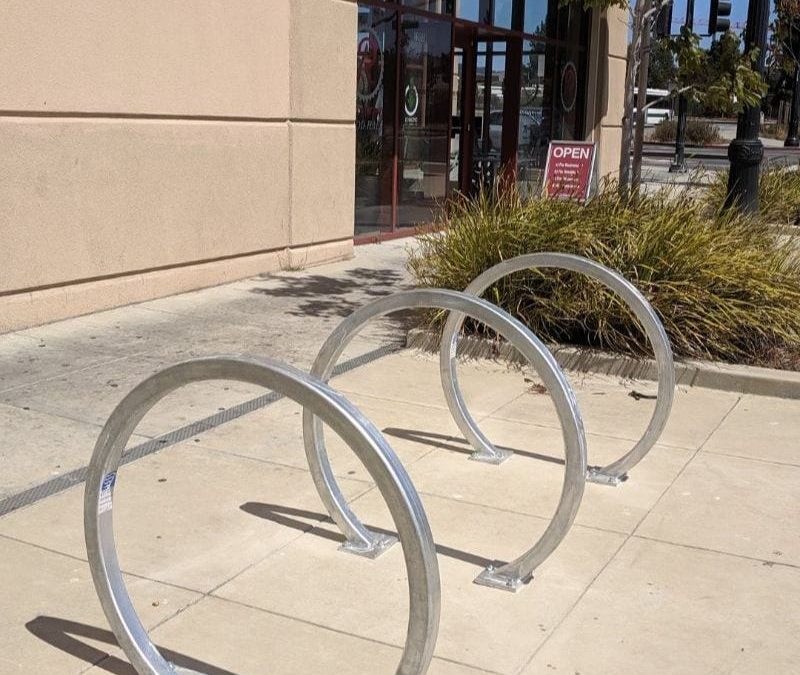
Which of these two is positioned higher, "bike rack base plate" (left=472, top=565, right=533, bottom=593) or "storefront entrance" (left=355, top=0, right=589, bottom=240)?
"storefront entrance" (left=355, top=0, right=589, bottom=240)

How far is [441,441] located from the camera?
19.4ft

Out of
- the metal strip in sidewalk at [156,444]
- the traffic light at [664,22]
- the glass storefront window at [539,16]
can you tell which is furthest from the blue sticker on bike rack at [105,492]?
the glass storefront window at [539,16]

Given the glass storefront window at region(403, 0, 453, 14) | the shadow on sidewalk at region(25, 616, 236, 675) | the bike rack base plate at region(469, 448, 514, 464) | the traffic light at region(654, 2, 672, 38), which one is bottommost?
the shadow on sidewalk at region(25, 616, 236, 675)

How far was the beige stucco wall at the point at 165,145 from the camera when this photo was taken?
774 centimetres

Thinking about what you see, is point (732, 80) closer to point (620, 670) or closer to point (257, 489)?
point (257, 489)

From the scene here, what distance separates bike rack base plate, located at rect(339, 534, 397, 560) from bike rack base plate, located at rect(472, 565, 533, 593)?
44cm

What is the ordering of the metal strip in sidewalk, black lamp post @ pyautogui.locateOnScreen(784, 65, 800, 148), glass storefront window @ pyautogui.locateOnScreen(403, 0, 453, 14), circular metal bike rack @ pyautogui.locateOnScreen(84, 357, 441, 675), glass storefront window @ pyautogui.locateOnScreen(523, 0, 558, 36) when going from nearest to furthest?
circular metal bike rack @ pyautogui.locateOnScreen(84, 357, 441, 675)
the metal strip in sidewalk
glass storefront window @ pyautogui.locateOnScreen(403, 0, 453, 14)
glass storefront window @ pyautogui.locateOnScreen(523, 0, 558, 36)
black lamp post @ pyautogui.locateOnScreen(784, 65, 800, 148)

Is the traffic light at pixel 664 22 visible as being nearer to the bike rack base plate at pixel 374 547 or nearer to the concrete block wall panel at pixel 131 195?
the concrete block wall panel at pixel 131 195

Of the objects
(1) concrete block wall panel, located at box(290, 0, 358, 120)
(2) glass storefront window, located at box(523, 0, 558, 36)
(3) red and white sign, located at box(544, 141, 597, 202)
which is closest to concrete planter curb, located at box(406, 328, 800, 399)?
(3) red and white sign, located at box(544, 141, 597, 202)

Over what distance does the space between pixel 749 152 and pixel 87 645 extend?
9868 millimetres

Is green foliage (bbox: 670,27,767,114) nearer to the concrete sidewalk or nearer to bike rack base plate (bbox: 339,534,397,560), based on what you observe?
the concrete sidewalk

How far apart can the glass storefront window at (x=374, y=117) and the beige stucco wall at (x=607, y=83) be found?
5.60 metres

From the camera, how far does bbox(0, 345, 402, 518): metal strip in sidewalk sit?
4.78m

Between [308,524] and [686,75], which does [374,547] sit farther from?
[686,75]
